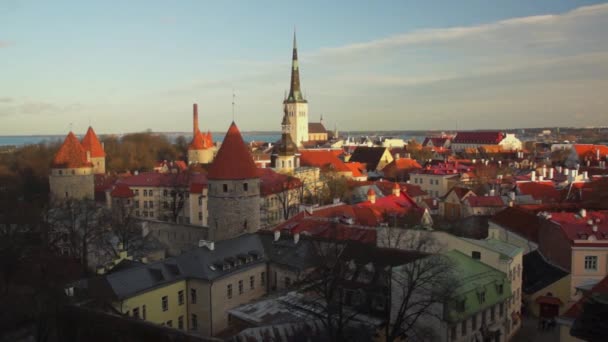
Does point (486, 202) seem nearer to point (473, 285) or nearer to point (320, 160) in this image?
point (473, 285)

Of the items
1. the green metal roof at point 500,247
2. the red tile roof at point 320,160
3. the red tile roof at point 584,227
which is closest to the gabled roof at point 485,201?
the red tile roof at point 584,227

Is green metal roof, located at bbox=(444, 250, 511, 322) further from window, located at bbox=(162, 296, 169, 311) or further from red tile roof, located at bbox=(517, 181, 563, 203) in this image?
red tile roof, located at bbox=(517, 181, 563, 203)

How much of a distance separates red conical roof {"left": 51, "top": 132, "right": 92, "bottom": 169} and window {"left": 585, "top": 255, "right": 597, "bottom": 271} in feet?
111

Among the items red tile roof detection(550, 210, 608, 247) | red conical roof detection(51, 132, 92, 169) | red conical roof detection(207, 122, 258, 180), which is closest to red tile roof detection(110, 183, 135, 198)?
red conical roof detection(51, 132, 92, 169)

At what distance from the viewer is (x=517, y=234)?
1061 inches

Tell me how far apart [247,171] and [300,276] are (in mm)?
6842

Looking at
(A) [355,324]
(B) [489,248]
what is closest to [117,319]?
(A) [355,324]

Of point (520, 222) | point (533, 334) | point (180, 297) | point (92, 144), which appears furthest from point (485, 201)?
point (92, 144)

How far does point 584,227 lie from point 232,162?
618 inches

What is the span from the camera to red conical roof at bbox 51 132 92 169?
40.4m

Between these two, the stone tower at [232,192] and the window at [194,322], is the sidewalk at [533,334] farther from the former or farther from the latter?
the stone tower at [232,192]

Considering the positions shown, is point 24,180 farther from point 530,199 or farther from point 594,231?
point 594,231

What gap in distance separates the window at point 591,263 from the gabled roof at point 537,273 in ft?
2.75

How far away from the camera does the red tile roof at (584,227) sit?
2206cm
